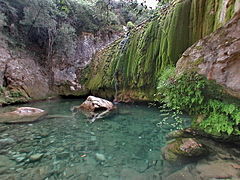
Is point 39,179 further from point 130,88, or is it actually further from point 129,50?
point 129,50

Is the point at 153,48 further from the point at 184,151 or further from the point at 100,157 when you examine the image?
the point at 100,157

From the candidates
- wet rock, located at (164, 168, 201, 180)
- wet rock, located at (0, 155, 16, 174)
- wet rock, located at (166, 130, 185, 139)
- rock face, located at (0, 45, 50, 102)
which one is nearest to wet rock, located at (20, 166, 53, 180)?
wet rock, located at (0, 155, 16, 174)

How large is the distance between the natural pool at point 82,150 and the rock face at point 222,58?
1.75m

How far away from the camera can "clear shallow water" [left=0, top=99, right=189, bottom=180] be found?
2.17m

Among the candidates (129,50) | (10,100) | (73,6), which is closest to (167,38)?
(129,50)

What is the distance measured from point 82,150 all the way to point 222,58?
3.35 metres

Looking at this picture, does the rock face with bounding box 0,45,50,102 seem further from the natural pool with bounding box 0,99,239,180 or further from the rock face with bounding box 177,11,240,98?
the rock face with bounding box 177,11,240,98

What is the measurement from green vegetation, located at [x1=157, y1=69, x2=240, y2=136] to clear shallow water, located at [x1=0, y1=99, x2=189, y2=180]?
96cm

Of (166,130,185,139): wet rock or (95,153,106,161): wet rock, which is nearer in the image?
(95,153,106,161): wet rock

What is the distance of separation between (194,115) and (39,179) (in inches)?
123

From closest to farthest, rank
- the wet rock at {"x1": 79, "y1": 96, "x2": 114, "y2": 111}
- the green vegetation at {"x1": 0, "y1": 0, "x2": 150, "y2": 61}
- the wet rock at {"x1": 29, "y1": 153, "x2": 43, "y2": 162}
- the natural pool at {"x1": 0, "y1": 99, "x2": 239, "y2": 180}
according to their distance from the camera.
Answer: the natural pool at {"x1": 0, "y1": 99, "x2": 239, "y2": 180}, the wet rock at {"x1": 29, "y1": 153, "x2": 43, "y2": 162}, the wet rock at {"x1": 79, "y1": 96, "x2": 114, "y2": 111}, the green vegetation at {"x1": 0, "y1": 0, "x2": 150, "y2": 61}

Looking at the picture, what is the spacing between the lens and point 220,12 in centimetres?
350

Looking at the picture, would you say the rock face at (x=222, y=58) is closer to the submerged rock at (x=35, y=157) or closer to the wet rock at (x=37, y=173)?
the wet rock at (x=37, y=173)

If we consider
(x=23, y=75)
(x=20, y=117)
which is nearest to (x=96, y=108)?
(x=20, y=117)
